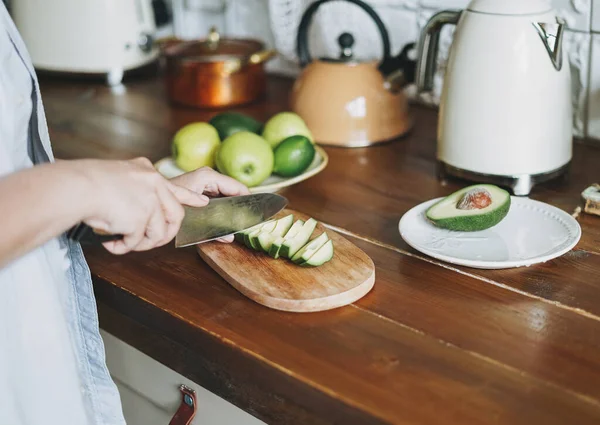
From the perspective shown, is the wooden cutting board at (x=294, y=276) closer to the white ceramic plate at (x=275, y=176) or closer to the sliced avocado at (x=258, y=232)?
the sliced avocado at (x=258, y=232)

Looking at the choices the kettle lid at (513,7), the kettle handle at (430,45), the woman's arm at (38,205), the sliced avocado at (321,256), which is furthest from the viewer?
the kettle handle at (430,45)

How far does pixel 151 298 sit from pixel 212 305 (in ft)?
0.24

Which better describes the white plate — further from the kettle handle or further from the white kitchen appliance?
the white kitchen appliance

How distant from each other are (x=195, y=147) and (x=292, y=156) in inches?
5.7

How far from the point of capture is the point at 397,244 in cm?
94

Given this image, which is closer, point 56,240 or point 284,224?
point 56,240

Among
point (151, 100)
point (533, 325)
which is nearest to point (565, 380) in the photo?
point (533, 325)

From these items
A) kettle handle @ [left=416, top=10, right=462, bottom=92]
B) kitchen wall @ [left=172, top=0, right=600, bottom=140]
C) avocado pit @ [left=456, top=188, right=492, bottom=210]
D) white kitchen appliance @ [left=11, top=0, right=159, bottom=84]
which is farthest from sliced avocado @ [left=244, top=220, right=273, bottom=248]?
white kitchen appliance @ [left=11, top=0, right=159, bottom=84]

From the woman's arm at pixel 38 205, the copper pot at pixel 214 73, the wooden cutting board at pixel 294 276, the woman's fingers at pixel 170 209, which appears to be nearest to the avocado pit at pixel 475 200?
the wooden cutting board at pixel 294 276

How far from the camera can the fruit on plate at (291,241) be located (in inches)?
33.6

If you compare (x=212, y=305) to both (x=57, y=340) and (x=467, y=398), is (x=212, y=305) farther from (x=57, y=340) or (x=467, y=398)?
(x=467, y=398)

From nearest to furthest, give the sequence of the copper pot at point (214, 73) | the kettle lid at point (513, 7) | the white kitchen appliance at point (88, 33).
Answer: the kettle lid at point (513, 7) < the copper pot at point (214, 73) < the white kitchen appliance at point (88, 33)

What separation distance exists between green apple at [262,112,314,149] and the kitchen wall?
1.08 feet

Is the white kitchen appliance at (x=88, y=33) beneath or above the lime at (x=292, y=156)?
above
